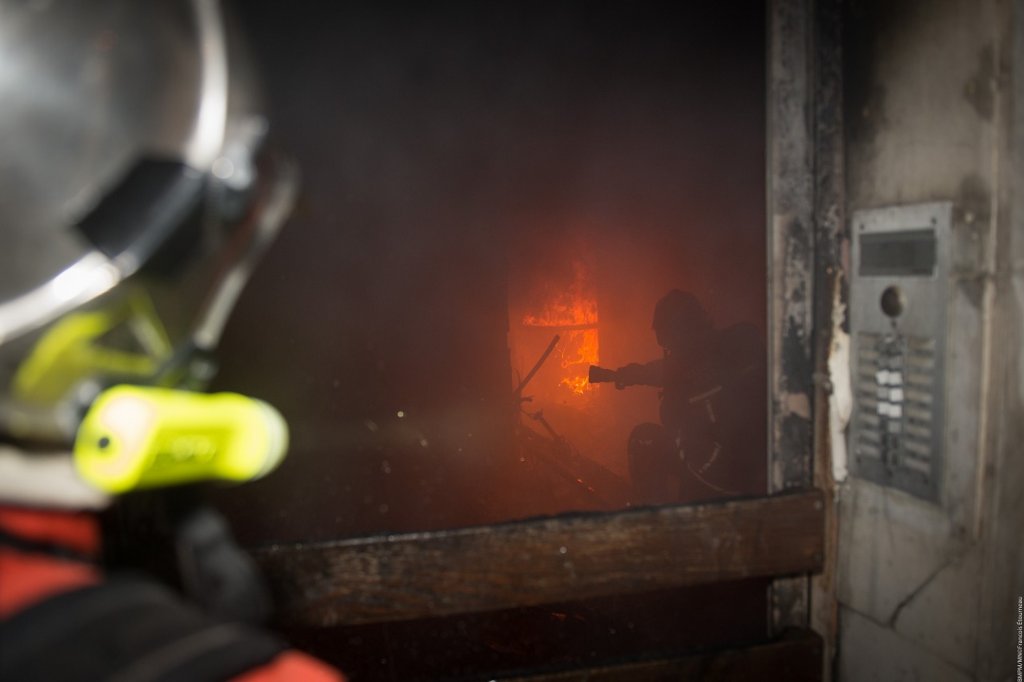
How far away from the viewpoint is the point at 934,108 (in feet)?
6.52

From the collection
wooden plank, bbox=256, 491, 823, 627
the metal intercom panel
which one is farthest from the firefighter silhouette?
the metal intercom panel

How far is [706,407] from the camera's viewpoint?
459cm

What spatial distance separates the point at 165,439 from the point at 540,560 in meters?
1.53

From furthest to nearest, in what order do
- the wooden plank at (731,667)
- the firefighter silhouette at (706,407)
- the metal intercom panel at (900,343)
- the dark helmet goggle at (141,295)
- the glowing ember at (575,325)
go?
the glowing ember at (575,325) → the firefighter silhouette at (706,407) → the wooden plank at (731,667) → the metal intercom panel at (900,343) → the dark helmet goggle at (141,295)

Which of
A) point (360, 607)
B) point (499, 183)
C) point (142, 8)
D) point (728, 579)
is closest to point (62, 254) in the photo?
point (142, 8)

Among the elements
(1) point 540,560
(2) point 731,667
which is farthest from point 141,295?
(2) point 731,667

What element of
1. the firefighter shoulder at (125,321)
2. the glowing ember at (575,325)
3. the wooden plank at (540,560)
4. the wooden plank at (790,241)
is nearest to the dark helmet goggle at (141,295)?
the firefighter shoulder at (125,321)

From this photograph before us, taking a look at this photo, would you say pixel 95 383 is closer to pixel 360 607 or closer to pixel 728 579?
pixel 360 607

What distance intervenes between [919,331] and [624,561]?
1.17m

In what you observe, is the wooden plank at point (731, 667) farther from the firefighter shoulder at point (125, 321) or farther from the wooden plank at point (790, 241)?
the firefighter shoulder at point (125, 321)

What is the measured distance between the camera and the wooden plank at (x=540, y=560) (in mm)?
2105

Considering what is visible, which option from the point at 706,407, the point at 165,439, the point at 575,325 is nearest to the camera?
the point at 165,439

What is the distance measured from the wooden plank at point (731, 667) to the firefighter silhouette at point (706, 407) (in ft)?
5.72

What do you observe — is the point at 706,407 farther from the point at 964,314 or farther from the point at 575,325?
the point at 575,325
